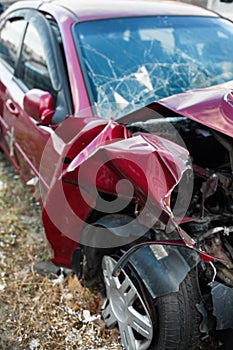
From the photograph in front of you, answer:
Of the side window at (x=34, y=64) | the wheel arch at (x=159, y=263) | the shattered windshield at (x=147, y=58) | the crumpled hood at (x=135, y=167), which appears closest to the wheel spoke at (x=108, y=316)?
the wheel arch at (x=159, y=263)

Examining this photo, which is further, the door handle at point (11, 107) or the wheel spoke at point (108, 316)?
the door handle at point (11, 107)

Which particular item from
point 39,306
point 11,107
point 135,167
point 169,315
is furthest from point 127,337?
point 11,107

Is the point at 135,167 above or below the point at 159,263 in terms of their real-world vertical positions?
above

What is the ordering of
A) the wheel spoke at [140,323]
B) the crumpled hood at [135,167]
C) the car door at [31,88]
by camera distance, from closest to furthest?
the crumpled hood at [135,167]
the wheel spoke at [140,323]
the car door at [31,88]

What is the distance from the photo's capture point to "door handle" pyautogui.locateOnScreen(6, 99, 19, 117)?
290 centimetres

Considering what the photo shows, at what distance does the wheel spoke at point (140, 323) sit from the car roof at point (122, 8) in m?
1.72

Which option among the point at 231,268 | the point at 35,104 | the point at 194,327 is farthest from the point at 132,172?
the point at 35,104

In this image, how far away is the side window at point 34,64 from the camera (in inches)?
101

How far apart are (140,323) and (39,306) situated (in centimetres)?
75

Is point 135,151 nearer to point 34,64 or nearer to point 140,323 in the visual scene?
point 140,323

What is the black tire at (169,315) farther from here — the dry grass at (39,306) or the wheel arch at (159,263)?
the dry grass at (39,306)

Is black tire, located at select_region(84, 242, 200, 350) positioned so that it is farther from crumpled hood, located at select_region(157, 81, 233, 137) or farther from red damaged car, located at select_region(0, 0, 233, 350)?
crumpled hood, located at select_region(157, 81, 233, 137)

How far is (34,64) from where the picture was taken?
2771 millimetres

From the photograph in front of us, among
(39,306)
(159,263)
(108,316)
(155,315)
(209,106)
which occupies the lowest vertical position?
(39,306)
